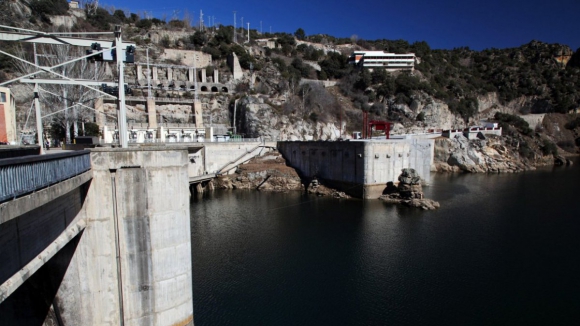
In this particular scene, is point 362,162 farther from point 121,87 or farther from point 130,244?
point 130,244

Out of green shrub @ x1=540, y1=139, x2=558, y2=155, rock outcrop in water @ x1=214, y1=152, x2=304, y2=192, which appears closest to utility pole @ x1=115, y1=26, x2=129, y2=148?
rock outcrop in water @ x1=214, y1=152, x2=304, y2=192

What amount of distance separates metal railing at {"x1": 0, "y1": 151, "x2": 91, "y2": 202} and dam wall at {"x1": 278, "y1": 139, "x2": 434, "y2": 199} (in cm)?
3460

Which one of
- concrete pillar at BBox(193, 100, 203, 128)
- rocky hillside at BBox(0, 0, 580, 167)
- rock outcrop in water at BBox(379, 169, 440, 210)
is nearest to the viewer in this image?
rock outcrop in water at BBox(379, 169, 440, 210)

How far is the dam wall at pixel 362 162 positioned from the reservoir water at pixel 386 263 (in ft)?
12.7

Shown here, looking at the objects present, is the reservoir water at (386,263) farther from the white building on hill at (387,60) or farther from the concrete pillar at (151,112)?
the white building on hill at (387,60)

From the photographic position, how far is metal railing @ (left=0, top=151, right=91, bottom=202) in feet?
22.4

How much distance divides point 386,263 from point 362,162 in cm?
1989

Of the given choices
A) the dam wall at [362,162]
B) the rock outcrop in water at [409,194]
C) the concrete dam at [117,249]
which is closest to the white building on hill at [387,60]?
the dam wall at [362,162]

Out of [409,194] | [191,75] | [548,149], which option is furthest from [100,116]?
[548,149]

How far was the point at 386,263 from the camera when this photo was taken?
2342 centimetres

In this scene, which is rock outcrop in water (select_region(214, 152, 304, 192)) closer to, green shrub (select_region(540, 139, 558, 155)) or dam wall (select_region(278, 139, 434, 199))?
dam wall (select_region(278, 139, 434, 199))

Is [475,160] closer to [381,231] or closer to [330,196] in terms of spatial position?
[330,196]

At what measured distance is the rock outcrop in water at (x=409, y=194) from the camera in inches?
1490

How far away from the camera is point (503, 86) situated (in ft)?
368
